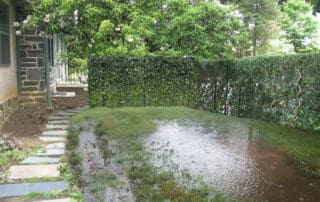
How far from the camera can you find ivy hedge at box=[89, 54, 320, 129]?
6773 mm

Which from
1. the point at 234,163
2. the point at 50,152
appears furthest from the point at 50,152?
the point at 234,163

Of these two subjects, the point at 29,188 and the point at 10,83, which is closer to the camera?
the point at 29,188

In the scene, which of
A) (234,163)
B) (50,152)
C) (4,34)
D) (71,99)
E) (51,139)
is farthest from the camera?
(71,99)

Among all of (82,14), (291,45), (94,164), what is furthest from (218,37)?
(94,164)

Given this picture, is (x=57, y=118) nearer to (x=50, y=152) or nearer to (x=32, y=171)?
(x=50, y=152)

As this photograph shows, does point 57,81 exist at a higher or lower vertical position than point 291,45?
lower

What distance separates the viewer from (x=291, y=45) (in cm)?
1100

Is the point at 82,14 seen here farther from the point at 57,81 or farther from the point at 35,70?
the point at 57,81

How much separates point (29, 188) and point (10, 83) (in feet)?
17.1

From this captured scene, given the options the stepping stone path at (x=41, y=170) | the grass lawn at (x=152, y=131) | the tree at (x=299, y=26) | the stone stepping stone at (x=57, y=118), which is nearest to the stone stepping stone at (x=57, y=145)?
the stepping stone path at (x=41, y=170)

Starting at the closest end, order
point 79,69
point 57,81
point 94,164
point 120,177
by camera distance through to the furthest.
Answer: point 120,177 < point 94,164 < point 79,69 < point 57,81

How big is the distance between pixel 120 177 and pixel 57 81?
27.2 ft

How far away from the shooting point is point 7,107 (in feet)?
24.5

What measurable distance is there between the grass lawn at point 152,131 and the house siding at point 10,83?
1384 millimetres
